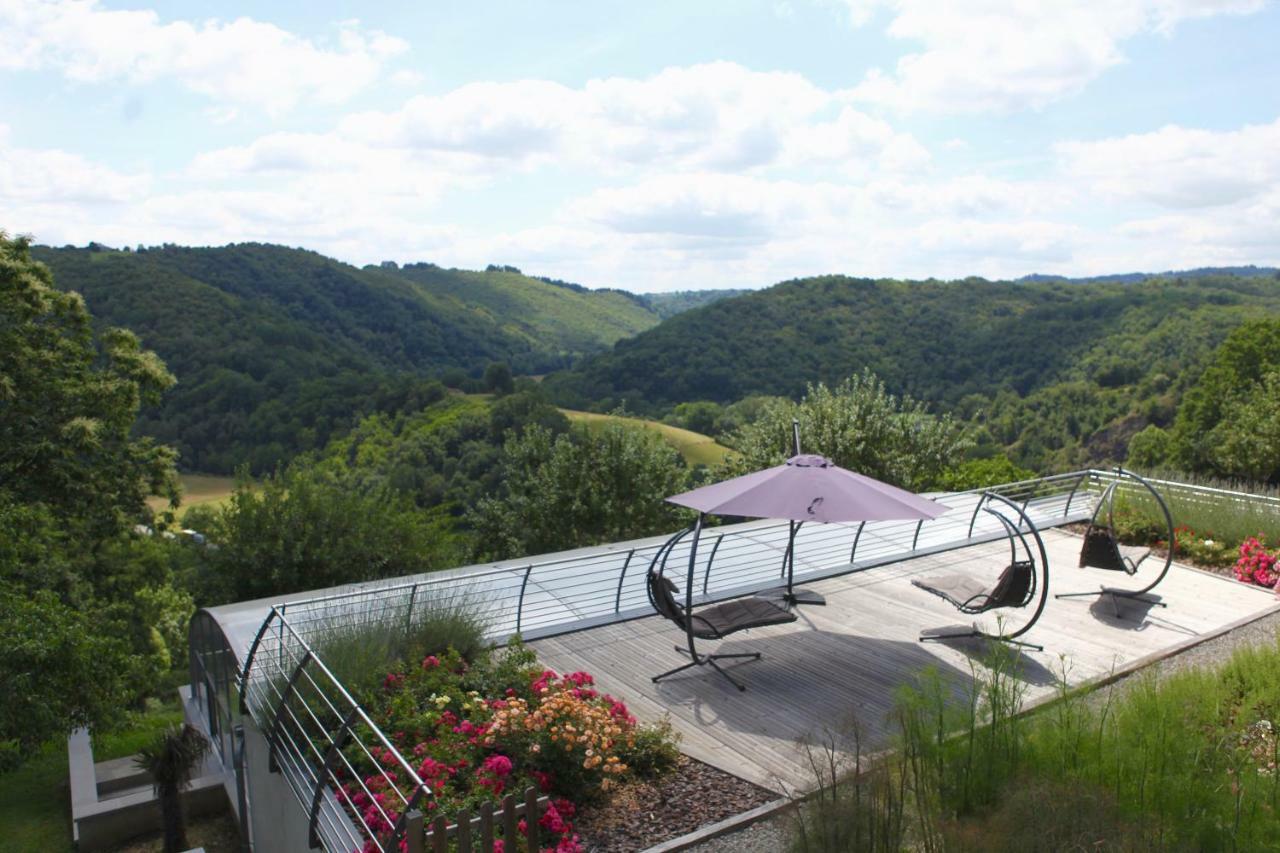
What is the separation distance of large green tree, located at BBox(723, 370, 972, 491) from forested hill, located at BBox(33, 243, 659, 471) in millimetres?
13512

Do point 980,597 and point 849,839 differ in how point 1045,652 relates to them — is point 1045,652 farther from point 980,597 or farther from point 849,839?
point 849,839

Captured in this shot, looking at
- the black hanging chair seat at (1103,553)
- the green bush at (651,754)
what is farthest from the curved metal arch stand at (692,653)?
the black hanging chair seat at (1103,553)

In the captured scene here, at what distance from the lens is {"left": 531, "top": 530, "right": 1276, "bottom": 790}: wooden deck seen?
6.13 m

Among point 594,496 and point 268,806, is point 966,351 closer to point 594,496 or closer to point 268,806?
point 594,496

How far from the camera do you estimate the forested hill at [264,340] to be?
5666 centimetres

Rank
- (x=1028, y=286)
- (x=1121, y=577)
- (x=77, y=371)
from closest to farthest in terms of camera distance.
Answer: (x=1121, y=577), (x=77, y=371), (x=1028, y=286)

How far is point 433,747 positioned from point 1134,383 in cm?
6513

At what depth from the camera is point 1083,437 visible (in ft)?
179

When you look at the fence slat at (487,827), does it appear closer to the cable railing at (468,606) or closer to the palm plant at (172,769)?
the cable railing at (468,606)

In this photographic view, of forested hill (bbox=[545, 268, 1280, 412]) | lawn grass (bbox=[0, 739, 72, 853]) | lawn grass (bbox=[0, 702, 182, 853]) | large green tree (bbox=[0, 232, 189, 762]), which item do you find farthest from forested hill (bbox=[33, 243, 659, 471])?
forested hill (bbox=[545, 268, 1280, 412])

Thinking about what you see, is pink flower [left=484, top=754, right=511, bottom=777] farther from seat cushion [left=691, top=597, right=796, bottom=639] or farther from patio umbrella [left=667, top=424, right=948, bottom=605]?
patio umbrella [left=667, top=424, right=948, bottom=605]

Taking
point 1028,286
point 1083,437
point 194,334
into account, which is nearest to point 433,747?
point 1083,437

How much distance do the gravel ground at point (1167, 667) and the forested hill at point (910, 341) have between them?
57401 millimetres

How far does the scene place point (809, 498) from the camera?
7035 mm
